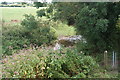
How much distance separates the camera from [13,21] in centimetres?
508

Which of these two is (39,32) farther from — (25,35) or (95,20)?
(95,20)

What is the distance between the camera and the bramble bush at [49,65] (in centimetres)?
270

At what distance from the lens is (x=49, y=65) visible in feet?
9.78

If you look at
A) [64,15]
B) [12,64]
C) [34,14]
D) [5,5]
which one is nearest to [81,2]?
[64,15]

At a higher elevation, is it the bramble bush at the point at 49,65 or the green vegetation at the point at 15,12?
the green vegetation at the point at 15,12

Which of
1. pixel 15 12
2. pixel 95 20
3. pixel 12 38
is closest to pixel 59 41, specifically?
pixel 12 38

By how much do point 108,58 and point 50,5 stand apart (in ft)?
6.41

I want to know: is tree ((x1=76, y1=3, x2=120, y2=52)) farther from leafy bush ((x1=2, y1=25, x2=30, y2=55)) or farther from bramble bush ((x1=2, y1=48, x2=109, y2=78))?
leafy bush ((x1=2, y1=25, x2=30, y2=55))

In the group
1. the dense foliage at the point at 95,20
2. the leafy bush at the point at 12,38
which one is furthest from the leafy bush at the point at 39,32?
the dense foliage at the point at 95,20

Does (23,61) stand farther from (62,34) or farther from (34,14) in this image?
(62,34)

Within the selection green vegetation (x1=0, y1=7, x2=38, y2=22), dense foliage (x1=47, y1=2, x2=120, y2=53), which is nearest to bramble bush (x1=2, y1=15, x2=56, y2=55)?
green vegetation (x1=0, y1=7, x2=38, y2=22)

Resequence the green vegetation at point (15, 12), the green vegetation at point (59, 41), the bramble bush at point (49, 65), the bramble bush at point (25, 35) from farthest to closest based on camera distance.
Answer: the bramble bush at point (25, 35)
the green vegetation at point (15, 12)
the green vegetation at point (59, 41)
the bramble bush at point (49, 65)

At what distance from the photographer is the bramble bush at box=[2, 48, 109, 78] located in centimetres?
270

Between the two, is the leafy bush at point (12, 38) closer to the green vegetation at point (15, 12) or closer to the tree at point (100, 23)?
the green vegetation at point (15, 12)
